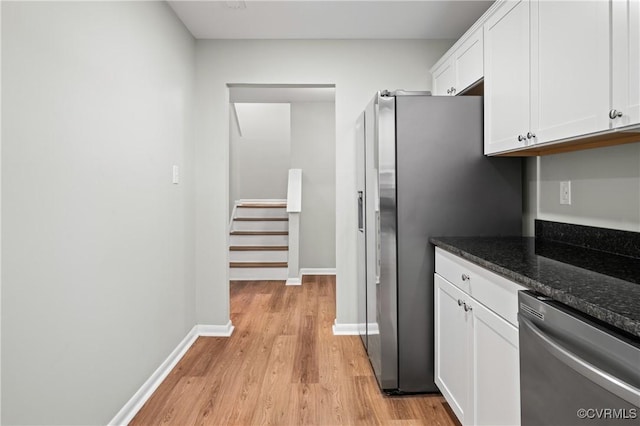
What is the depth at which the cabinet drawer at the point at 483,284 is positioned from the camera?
1.30 metres

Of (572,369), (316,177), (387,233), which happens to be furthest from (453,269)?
(316,177)

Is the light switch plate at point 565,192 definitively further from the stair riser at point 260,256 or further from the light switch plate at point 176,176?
the stair riser at point 260,256

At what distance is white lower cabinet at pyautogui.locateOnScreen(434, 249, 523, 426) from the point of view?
1.32m

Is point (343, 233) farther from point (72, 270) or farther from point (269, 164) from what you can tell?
point (269, 164)

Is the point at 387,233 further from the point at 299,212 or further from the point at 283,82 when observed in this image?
the point at 299,212

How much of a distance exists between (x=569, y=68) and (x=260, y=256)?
426cm

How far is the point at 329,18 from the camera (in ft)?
8.91

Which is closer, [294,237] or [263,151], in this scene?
[294,237]

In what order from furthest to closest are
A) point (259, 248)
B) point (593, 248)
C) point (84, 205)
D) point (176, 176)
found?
point (259, 248) < point (176, 176) < point (593, 248) < point (84, 205)

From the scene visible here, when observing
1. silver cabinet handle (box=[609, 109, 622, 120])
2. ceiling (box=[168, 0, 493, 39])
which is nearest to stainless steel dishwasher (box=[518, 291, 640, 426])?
silver cabinet handle (box=[609, 109, 622, 120])

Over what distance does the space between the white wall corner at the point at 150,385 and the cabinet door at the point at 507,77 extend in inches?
93.0

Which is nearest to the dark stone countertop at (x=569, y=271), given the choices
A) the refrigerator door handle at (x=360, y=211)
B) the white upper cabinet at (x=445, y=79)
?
the refrigerator door handle at (x=360, y=211)

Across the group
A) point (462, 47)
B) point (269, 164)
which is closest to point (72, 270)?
point (462, 47)

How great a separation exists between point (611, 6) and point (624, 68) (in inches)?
9.2
